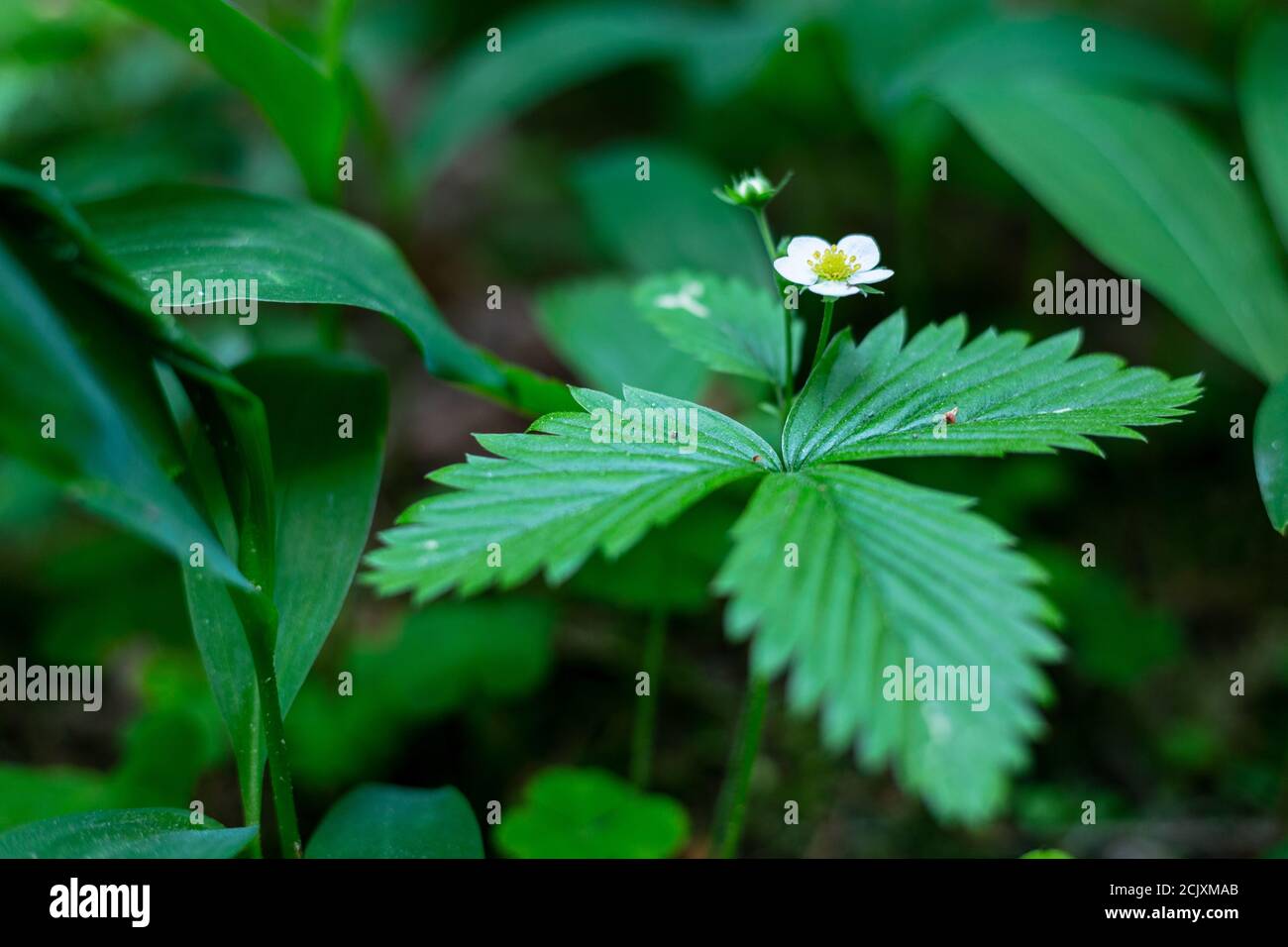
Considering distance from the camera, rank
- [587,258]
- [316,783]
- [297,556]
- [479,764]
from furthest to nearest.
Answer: [587,258] < [479,764] < [316,783] < [297,556]

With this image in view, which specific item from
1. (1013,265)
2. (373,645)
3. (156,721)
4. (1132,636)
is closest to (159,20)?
(156,721)

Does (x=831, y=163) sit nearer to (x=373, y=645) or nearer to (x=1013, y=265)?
(x=1013, y=265)

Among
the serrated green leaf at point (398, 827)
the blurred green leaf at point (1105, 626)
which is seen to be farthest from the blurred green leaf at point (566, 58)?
the serrated green leaf at point (398, 827)

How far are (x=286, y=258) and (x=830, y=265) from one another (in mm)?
667

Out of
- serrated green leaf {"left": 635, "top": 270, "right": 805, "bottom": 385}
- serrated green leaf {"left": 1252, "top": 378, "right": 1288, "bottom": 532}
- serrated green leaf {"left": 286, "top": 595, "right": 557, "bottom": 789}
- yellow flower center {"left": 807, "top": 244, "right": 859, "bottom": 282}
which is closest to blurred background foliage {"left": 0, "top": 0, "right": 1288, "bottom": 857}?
serrated green leaf {"left": 286, "top": 595, "right": 557, "bottom": 789}

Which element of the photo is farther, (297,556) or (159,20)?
(159,20)

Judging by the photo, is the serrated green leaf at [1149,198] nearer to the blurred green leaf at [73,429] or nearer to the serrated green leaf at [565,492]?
the serrated green leaf at [565,492]

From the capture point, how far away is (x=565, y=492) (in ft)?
2.73

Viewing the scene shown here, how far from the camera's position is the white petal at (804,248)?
0.94 metres

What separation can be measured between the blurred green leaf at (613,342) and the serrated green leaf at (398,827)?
743mm

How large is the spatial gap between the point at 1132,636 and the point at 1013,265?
1207 millimetres

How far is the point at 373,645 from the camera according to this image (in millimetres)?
1746

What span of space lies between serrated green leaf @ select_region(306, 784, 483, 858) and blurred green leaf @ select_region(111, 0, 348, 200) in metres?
0.93
